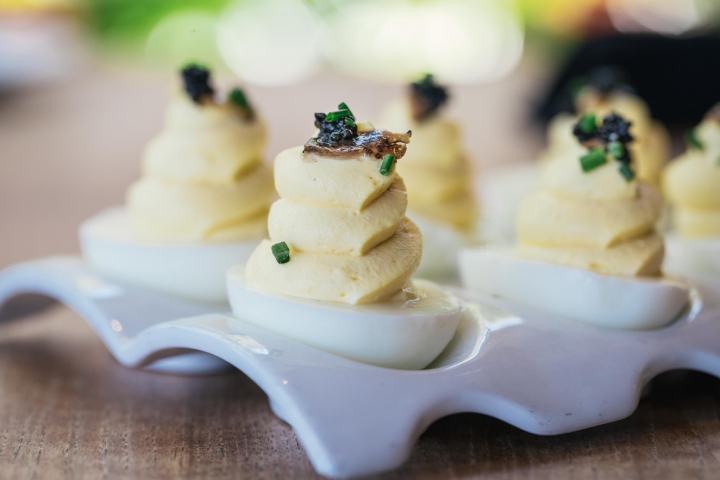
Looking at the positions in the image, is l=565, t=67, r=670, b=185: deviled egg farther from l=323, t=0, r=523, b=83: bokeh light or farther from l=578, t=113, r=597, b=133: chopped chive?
l=323, t=0, r=523, b=83: bokeh light

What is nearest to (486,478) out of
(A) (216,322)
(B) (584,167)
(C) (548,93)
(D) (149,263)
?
(A) (216,322)

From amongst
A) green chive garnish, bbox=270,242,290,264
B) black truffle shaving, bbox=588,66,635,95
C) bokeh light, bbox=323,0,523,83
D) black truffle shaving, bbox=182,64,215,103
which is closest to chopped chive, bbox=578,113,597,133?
green chive garnish, bbox=270,242,290,264

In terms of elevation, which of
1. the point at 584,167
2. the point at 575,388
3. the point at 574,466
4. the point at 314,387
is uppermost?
the point at 584,167

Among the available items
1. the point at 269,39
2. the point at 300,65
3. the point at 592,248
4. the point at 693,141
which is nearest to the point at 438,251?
the point at 592,248

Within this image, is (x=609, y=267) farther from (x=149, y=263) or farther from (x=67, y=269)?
(x=67, y=269)

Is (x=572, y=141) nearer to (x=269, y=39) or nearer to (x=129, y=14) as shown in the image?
(x=269, y=39)
